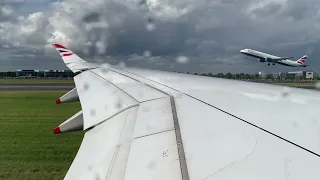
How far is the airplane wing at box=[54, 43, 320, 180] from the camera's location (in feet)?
3.72

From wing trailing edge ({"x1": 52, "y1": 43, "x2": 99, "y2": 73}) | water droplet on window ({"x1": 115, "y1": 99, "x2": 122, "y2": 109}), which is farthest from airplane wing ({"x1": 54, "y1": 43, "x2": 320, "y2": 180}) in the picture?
wing trailing edge ({"x1": 52, "y1": 43, "x2": 99, "y2": 73})

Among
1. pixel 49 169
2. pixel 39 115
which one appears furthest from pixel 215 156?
pixel 39 115

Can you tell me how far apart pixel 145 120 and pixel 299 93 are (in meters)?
1.35

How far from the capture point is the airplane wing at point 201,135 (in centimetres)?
113

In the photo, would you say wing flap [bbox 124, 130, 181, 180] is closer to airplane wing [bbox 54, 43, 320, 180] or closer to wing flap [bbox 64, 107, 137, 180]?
airplane wing [bbox 54, 43, 320, 180]

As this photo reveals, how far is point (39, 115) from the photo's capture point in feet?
42.7

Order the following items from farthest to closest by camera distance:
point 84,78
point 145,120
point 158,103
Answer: point 84,78
point 158,103
point 145,120

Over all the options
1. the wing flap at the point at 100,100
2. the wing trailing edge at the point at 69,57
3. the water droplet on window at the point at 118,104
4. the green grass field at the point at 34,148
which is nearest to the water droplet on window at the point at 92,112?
the wing flap at the point at 100,100

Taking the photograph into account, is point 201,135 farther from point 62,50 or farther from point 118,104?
point 62,50

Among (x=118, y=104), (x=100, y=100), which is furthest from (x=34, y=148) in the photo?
(x=118, y=104)

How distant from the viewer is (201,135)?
1529 mm

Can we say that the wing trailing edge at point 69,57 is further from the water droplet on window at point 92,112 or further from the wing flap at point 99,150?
the wing flap at point 99,150

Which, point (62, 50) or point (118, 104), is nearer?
point (118, 104)

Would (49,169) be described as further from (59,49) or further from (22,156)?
(59,49)
